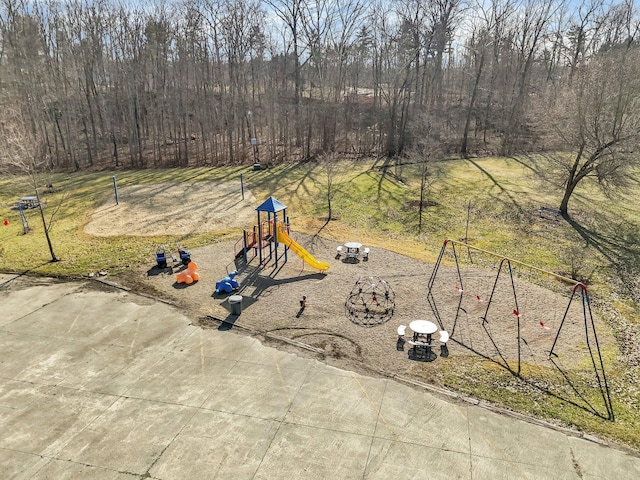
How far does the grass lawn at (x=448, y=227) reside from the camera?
34.9 ft

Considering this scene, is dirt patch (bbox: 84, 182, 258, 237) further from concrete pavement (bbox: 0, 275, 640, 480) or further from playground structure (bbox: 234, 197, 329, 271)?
concrete pavement (bbox: 0, 275, 640, 480)

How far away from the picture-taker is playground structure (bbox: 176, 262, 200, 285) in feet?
50.7

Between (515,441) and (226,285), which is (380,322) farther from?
(226,285)

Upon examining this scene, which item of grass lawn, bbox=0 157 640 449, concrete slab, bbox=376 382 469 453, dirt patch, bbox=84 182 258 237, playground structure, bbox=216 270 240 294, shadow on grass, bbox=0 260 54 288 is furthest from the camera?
dirt patch, bbox=84 182 258 237

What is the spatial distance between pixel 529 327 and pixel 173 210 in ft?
65.2

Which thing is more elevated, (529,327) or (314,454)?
(529,327)

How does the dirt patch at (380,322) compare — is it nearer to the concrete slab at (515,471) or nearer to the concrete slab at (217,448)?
the concrete slab at (515,471)

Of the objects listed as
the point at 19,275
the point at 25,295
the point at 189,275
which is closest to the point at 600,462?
the point at 189,275

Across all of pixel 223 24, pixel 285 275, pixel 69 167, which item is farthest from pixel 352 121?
pixel 285 275

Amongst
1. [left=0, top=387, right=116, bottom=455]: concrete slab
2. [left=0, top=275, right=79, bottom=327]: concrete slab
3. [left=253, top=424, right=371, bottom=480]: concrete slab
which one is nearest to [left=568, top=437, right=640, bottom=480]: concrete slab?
[left=253, top=424, right=371, bottom=480]: concrete slab

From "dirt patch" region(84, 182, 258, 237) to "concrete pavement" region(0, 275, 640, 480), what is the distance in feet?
32.9

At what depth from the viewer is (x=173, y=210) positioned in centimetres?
2450

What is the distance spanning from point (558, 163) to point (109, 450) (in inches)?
1030

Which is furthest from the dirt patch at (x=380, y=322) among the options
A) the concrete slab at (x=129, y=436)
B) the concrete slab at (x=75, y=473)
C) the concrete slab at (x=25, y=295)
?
the concrete slab at (x=75, y=473)
